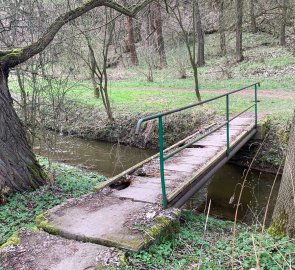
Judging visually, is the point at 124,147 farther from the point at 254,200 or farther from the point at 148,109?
the point at 254,200

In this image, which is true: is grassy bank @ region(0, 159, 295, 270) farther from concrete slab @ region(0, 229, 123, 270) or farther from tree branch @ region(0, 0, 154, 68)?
tree branch @ region(0, 0, 154, 68)

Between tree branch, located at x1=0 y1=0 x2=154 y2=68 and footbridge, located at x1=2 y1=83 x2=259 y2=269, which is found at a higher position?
Answer: tree branch, located at x1=0 y1=0 x2=154 y2=68

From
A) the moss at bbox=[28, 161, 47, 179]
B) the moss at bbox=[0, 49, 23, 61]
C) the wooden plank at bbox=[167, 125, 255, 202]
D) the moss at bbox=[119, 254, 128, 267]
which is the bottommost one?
the moss at bbox=[119, 254, 128, 267]

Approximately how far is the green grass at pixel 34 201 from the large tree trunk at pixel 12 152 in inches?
7.2

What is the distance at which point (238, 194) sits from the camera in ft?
26.4

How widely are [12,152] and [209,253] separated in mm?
3297

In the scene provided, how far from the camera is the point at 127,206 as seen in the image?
459 centimetres

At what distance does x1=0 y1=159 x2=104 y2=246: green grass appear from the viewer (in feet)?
14.9

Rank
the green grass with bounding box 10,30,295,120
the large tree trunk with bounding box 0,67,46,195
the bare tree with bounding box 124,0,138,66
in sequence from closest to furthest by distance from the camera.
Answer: the large tree trunk with bounding box 0,67,46,195 → the green grass with bounding box 10,30,295,120 → the bare tree with bounding box 124,0,138,66

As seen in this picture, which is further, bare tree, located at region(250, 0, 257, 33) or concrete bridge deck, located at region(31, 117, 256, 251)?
bare tree, located at region(250, 0, 257, 33)

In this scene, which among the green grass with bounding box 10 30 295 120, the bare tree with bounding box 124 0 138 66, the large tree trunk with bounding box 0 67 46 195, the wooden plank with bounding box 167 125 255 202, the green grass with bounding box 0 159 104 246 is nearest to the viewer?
the green grass with bounding box 0 159 104 246

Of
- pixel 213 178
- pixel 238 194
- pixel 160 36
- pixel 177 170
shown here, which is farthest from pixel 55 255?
pixel 160 36

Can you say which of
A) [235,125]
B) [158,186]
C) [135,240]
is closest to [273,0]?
[235,125]

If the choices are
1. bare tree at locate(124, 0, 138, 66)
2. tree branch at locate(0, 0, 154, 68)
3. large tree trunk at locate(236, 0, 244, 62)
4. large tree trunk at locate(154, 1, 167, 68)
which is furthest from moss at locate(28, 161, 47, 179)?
bare tree at locate(124, 0, 138, 66)
